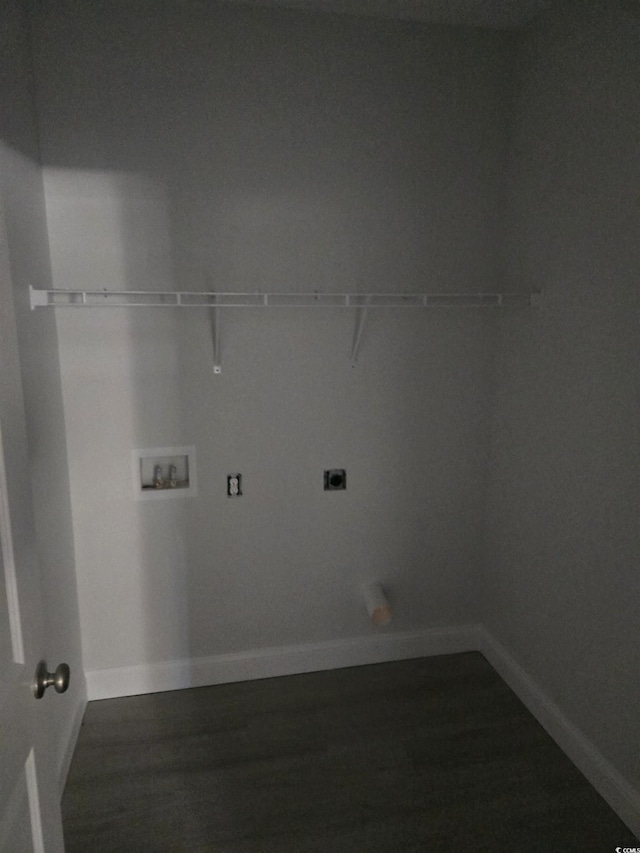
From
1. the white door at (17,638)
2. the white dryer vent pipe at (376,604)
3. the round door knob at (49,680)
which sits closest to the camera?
the white door at (17,638)

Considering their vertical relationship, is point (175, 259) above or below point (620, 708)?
above

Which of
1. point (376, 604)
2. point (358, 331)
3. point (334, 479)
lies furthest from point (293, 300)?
point (376, 604)

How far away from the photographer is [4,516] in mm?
969

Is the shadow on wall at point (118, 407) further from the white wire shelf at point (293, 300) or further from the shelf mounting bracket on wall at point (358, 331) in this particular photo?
the shelf mounting bracket on wall at point (358, 331)

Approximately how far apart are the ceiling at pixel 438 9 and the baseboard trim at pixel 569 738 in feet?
7.94

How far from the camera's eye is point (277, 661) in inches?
98.2

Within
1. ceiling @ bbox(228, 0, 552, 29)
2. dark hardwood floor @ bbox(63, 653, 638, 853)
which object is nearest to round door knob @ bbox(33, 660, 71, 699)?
dark hardwood floor @ bbox(63, 653, 638, 853)

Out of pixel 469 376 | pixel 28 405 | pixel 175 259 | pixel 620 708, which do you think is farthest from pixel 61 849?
pixel 469 376

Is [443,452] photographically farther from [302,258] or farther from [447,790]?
[447,790]

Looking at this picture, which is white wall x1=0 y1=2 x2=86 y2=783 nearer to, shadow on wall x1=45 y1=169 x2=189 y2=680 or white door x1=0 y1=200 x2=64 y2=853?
shadow on wall x1=45 y1=169 x2=189 y2=680

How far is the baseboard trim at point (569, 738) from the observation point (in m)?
1.78

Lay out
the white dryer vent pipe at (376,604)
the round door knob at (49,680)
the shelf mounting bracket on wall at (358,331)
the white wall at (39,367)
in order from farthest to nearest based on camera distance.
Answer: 1. the white dryer vent pipe at (376,604)
2. the shelf mounting bracket on wall at (358,331)
3. the white wall at (39,367)
4. the round door knob at (49,680)

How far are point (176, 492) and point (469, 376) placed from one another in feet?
4.16

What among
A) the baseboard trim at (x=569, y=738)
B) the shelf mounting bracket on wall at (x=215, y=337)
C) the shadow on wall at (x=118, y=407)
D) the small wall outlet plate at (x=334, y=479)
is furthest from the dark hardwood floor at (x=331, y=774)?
the shelf mounting bracket on wall at (x=215, y=337)
